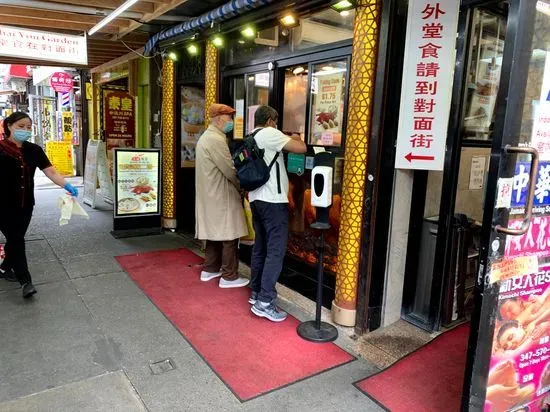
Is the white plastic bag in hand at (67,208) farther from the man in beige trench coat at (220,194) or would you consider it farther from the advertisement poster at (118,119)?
the advertisement poster at (118,119)

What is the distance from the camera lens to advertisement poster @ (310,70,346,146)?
12.1ft

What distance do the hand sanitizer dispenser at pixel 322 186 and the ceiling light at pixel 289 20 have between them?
159 centimetres

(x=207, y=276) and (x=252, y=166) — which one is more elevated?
(x=252, y=166)

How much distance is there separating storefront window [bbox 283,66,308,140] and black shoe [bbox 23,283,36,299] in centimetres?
283

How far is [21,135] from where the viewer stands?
143 inches

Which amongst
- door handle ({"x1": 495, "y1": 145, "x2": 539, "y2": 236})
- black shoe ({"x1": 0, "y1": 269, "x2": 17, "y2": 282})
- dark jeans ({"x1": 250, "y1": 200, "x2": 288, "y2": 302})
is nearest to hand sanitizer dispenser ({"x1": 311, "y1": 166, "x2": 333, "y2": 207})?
dark jeans ({"x1": 250, "y1": 200, "x2": 288, "y2": 302})

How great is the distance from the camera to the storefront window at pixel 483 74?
3.12 m

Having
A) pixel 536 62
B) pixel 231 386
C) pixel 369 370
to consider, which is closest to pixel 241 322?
pixel 231 386

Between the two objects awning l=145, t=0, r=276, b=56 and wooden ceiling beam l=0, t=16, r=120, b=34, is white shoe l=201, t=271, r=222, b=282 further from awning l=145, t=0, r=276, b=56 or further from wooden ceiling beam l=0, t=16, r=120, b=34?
wooden ceiling beam l=0, t=16, r=120, b=34

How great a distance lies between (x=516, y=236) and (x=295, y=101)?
109 inches

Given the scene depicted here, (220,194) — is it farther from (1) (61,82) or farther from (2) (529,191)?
(1) (61,82)

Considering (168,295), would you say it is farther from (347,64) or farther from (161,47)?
(161,47)

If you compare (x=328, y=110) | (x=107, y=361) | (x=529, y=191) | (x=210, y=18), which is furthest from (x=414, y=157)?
(x=210, y=18)

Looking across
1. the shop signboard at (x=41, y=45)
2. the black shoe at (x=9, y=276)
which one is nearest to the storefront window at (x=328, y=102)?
the black shoe at (x=9, y=276)
